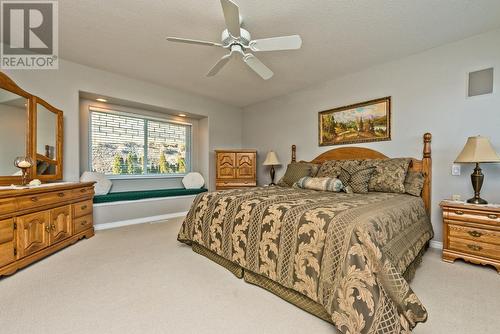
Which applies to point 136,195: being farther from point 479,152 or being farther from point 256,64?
point 479,152

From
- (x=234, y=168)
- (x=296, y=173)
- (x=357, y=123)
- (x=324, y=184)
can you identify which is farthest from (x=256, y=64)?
(x=234, y=168)

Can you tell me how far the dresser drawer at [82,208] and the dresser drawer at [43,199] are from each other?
0.17 metres

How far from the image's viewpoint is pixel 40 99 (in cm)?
281

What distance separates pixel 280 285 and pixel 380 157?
2.52 meters

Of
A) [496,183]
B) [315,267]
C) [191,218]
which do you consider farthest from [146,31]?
[496,183]

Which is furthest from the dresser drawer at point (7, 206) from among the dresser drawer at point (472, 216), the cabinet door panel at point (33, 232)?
the dresser drawer at point (472, 216)

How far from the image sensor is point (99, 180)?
373cm

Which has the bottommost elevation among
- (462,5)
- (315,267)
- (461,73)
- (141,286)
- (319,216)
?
(141,286)

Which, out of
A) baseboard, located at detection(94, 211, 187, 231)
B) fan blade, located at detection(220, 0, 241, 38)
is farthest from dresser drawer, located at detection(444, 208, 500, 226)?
baseboard, located at detection(94, 211, 187, 231)

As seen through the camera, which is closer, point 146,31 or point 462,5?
point 462,5

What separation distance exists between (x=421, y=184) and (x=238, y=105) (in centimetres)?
403

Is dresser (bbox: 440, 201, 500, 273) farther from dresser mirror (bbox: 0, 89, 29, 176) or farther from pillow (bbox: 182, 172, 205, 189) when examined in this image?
dresser mirror (bbox: 0, 89, 29, 176)

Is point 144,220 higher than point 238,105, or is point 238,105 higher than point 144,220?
point 238,105

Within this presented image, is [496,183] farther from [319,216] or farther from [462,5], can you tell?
[319,216]
